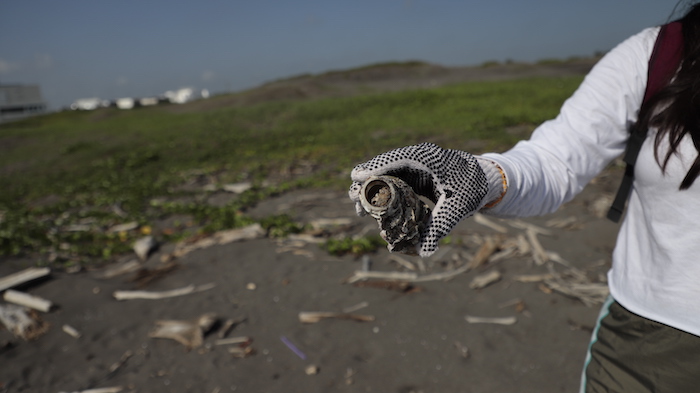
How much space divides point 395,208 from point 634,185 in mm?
1033

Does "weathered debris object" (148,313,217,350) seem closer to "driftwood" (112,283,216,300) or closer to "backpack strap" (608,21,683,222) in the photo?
"driftwood" (112,283,216,300)

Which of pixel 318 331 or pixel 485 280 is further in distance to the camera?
pixel 485 280

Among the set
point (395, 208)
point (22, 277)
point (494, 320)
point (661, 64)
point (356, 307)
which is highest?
point (661, 64)

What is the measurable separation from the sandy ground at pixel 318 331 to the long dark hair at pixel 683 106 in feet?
9.15

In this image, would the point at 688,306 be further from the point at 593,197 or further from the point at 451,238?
the point at 593,197

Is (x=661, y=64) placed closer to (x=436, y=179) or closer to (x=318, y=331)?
(x=436, y=179)

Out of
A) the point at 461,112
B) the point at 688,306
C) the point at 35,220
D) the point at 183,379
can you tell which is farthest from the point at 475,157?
the point at 461,112

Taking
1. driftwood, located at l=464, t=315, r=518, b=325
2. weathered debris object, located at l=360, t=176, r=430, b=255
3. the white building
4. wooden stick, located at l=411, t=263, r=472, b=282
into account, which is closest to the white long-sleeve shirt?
weathered debris object, located at l=360, t=176, r=430, b=255

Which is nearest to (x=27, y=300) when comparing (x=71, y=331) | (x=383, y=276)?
(x=71, y=331)

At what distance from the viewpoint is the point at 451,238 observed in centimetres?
635

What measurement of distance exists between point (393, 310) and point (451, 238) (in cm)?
188

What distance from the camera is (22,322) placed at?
4734 mm

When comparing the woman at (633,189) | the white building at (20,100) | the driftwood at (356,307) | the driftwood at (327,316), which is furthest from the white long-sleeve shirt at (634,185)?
the white building at (20,100)

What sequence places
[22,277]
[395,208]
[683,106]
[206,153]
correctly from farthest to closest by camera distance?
[206,153]
[22,277]
[683,106]
[395,208]
